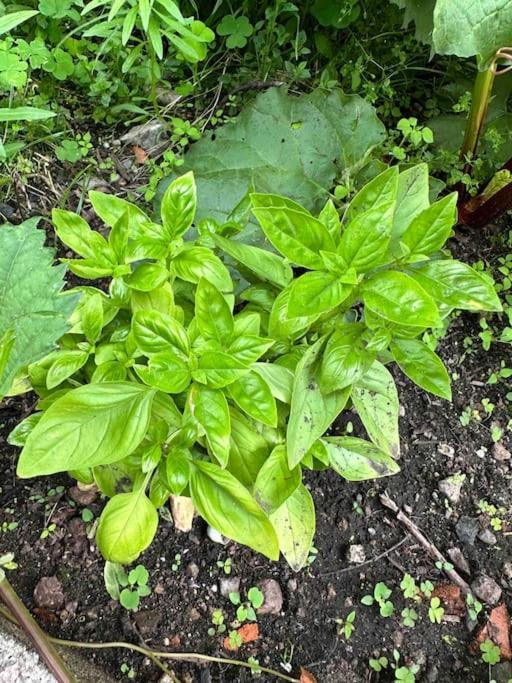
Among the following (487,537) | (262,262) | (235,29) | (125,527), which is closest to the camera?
(125,527)

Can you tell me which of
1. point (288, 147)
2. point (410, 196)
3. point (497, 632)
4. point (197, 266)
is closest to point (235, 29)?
point (288, 147)

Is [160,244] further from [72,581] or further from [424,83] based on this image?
[424,83]

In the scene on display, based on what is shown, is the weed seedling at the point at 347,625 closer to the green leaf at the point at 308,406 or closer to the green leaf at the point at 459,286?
the green leaf at the point at 308,406

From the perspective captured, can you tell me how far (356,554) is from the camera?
1.58 m

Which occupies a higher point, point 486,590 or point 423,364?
point 423,364

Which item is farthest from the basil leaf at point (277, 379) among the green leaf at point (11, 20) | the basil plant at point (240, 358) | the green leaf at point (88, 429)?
the green leaf at point (11, 20)

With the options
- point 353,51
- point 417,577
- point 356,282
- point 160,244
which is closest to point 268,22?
point 353,51

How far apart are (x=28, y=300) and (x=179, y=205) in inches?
12.7

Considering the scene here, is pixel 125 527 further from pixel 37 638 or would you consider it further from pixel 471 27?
pixel 471 27

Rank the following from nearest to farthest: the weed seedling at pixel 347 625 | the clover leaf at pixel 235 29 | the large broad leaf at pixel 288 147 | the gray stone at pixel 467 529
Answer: the weed seedling at pixel 347 625, the gray stone at pixel 467 529, the large broad leaf at pixel 288 147, the clover leaf at pixel 235 29

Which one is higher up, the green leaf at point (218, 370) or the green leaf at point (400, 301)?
the green leaf at point (400, 301)

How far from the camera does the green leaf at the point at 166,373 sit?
107 cm

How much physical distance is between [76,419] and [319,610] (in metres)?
0.77

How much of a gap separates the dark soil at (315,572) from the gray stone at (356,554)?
0.04 ft
